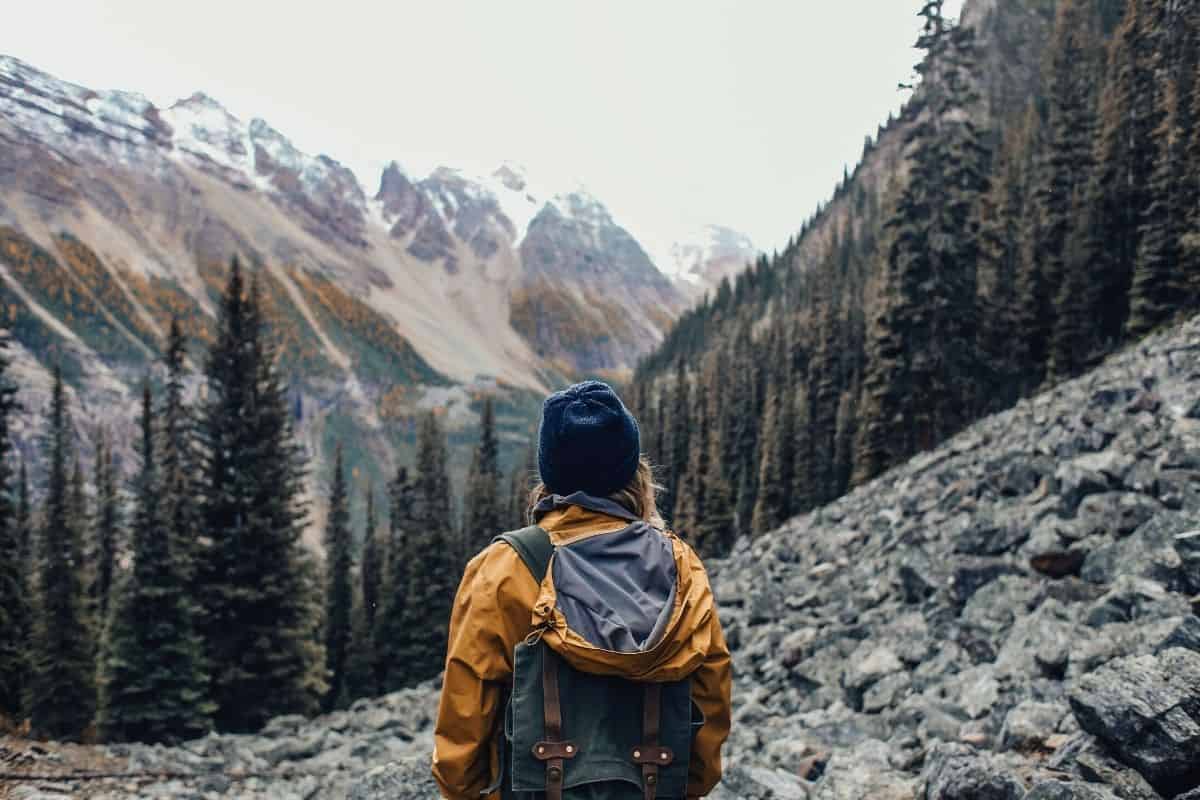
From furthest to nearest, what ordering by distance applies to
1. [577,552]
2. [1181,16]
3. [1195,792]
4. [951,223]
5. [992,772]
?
[1181,16], [951,223], [992,772], [1195,792], [577,552]

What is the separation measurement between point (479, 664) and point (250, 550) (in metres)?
18.2

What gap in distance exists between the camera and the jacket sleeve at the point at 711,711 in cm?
305

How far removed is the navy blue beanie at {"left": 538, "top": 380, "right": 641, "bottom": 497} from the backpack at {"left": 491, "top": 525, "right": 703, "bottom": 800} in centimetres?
34

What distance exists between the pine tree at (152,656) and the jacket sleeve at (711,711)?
15.3m

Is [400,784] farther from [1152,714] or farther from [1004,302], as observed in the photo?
[1004,302]

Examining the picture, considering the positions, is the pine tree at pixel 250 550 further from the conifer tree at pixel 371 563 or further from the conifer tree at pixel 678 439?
the conifer tree at pixel 678 439

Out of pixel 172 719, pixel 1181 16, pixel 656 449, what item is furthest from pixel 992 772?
pixel 656 449

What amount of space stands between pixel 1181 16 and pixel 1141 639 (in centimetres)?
4046

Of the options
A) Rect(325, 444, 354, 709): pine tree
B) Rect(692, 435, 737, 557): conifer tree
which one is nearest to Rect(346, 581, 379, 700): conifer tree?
Rect(325, 444, 354, 709): pine tree

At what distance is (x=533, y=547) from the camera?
2.86m

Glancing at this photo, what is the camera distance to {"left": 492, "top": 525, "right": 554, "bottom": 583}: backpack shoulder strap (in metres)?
2.82

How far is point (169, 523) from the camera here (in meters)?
16.2

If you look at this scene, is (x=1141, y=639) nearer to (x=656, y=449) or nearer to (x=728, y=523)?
(x=728, y=523)

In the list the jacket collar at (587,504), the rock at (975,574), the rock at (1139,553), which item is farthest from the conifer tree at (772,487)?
the jacket collar at (587,504)
